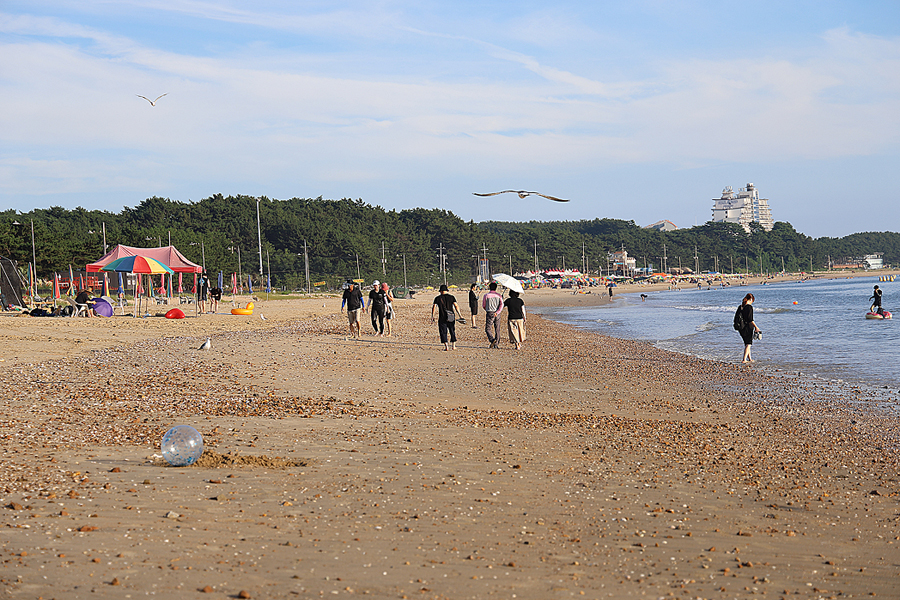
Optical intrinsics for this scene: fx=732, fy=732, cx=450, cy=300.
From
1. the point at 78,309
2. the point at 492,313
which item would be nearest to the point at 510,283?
the point at 492,313

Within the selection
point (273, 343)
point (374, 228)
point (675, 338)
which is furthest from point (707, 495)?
point (374, 228)

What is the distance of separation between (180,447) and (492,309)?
39.2ft

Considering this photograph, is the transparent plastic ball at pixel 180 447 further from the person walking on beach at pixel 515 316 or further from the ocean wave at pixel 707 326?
the ocean wave at pixel 707 326

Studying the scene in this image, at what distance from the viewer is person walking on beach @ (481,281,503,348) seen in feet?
56.2

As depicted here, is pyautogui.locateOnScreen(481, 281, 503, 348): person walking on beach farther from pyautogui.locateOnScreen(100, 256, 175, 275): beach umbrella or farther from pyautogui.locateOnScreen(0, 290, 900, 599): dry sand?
pyautogui.locateOnScreen(100, 256, 175, 275): beach umbrella

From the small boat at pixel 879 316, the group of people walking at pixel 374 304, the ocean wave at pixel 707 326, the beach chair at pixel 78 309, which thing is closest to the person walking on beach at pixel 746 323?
the group of people walking at pixel 374 304

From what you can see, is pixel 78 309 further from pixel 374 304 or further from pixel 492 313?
pixel 492 313

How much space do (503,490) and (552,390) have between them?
6057 mm

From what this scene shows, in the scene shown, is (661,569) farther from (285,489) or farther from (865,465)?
(865,465)

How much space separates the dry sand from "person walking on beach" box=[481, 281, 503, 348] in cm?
586

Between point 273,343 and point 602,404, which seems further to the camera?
point 273,343

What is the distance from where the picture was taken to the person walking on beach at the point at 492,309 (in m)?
17.1

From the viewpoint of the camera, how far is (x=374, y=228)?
118 metres

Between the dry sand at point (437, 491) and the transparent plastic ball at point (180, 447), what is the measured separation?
102 millimetres
